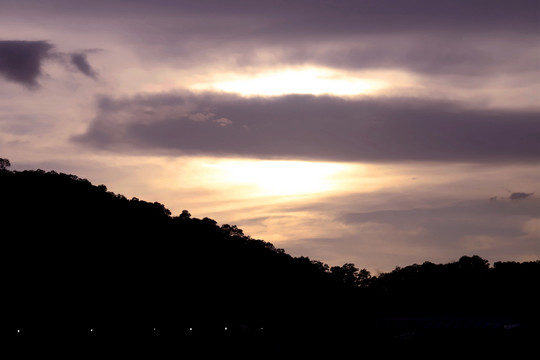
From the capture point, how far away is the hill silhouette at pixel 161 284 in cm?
10544

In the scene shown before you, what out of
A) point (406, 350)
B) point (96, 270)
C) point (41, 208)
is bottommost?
point (406, 350)

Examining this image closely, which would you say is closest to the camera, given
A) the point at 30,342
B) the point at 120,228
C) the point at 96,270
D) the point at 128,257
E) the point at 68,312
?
the point at 30,342

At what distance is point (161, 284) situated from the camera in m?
142

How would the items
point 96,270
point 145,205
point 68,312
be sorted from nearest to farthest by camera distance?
point 68,312 < point 96,270 < point 145,205

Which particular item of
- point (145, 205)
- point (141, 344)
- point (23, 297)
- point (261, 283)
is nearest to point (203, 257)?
point (261, 283)

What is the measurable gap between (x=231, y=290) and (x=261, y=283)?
13096 millimetres

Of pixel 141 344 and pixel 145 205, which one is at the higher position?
pixel 145 205

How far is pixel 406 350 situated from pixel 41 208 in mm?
99009

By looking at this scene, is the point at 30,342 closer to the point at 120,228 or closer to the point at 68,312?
the point at 68,312

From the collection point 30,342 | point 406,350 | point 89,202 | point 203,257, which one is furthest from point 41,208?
point 406,350

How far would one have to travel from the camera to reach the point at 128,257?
149 metres

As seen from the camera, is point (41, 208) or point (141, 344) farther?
point (41, 208)

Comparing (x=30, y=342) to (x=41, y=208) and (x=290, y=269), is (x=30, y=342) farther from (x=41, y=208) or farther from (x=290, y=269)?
(x=290, y=269)

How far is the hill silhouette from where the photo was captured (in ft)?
346
